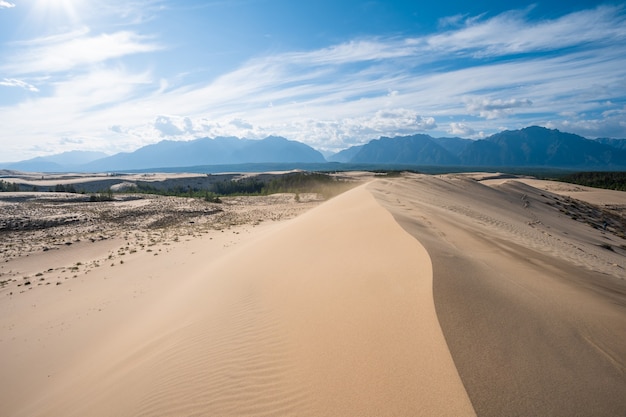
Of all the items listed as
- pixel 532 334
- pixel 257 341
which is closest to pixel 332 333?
pixel 257 341

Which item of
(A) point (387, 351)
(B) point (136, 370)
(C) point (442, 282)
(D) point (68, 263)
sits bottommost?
(D) point (68, 263)

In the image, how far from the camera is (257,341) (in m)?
4.15

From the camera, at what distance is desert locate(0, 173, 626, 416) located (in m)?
2.65

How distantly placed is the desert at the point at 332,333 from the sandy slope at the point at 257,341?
2cm

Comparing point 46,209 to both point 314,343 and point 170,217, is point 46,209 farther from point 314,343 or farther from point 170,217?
point 314,343

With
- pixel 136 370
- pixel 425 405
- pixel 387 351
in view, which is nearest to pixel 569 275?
pixel 387 351

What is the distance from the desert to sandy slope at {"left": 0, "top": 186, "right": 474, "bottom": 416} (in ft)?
0.08

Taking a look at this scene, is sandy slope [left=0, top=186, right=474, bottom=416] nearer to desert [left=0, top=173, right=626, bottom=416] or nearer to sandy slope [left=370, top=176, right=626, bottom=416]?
desert [left=0, top=173, right=626, bottom=416]

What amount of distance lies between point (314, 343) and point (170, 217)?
21628 millimetres

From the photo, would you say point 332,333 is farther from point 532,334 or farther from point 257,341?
point 532,334

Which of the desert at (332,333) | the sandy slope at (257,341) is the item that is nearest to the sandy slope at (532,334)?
the desert at (332,333)

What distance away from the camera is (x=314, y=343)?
3.66 metres

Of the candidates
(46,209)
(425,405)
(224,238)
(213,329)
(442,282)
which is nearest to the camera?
(425,405)

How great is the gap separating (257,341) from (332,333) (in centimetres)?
112
